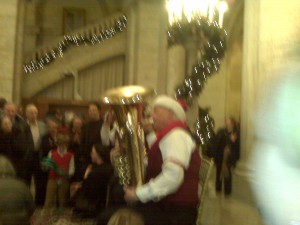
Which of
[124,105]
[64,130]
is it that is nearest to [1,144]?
[64,130]

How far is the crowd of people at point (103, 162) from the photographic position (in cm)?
399

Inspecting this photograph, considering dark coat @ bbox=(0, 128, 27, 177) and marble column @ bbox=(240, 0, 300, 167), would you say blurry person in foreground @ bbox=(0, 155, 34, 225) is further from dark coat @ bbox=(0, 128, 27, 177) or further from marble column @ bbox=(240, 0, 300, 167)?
marble column @ bbox=(240, 0, 300, 167)

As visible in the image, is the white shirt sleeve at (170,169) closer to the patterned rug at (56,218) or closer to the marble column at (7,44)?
the patterned rug at (56,218)

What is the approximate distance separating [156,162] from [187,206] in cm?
42

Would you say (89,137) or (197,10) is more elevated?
(197,10)

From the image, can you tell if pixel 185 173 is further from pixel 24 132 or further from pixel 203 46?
pixel 203 46

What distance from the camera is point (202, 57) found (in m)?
8.08

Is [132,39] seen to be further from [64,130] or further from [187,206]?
[187,206]

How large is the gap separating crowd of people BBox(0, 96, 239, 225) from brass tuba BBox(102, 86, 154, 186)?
0.29 feet

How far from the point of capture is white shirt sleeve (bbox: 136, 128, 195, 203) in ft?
12.7

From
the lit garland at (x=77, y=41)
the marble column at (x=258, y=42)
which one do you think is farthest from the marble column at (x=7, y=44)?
the marble column at (x=258, y=42)

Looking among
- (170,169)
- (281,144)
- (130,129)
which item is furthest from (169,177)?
(281,144)

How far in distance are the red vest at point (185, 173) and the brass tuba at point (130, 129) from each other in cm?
13

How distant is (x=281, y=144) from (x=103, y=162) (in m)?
3.75
